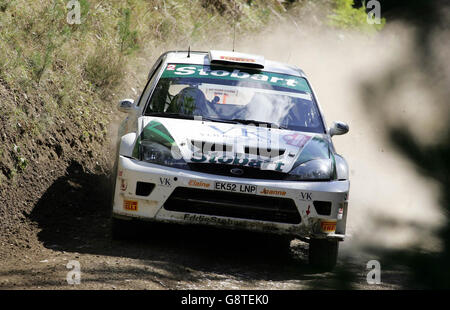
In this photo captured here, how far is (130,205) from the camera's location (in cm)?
590

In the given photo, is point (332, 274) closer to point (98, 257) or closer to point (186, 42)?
point (98, 257)

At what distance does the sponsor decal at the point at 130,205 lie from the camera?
5893mm

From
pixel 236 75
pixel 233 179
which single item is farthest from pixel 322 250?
pixel 236 75

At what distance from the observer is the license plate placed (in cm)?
580

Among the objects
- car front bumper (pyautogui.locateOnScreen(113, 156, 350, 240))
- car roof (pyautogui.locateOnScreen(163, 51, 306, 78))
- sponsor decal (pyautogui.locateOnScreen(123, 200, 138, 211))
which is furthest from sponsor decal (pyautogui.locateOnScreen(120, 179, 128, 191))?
car roof (pyautogui.locateOnScreen(163, 51, 306, 78))

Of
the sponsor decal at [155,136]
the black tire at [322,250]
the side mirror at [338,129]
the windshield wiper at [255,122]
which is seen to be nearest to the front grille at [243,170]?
the sponsor decal at [155,136]

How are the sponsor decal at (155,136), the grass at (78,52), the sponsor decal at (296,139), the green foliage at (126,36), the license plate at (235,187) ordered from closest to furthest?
the license plate at (235,187) < the sponsor decal at (155,136) < the sponsor decal at (296,139) < the grass at (78,52) < the green foliage at (126,36)

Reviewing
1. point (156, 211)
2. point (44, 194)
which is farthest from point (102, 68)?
point (156, 211)

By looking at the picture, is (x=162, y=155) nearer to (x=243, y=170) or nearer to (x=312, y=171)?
(x=243, y=170)

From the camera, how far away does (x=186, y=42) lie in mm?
14766

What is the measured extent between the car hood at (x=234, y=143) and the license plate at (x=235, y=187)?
0.66 ft

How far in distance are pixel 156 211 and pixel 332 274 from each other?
386 centimetres

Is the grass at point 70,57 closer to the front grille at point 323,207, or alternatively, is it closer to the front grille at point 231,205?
the front grille at point 231,205

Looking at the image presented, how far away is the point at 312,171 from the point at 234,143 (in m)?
0.72
